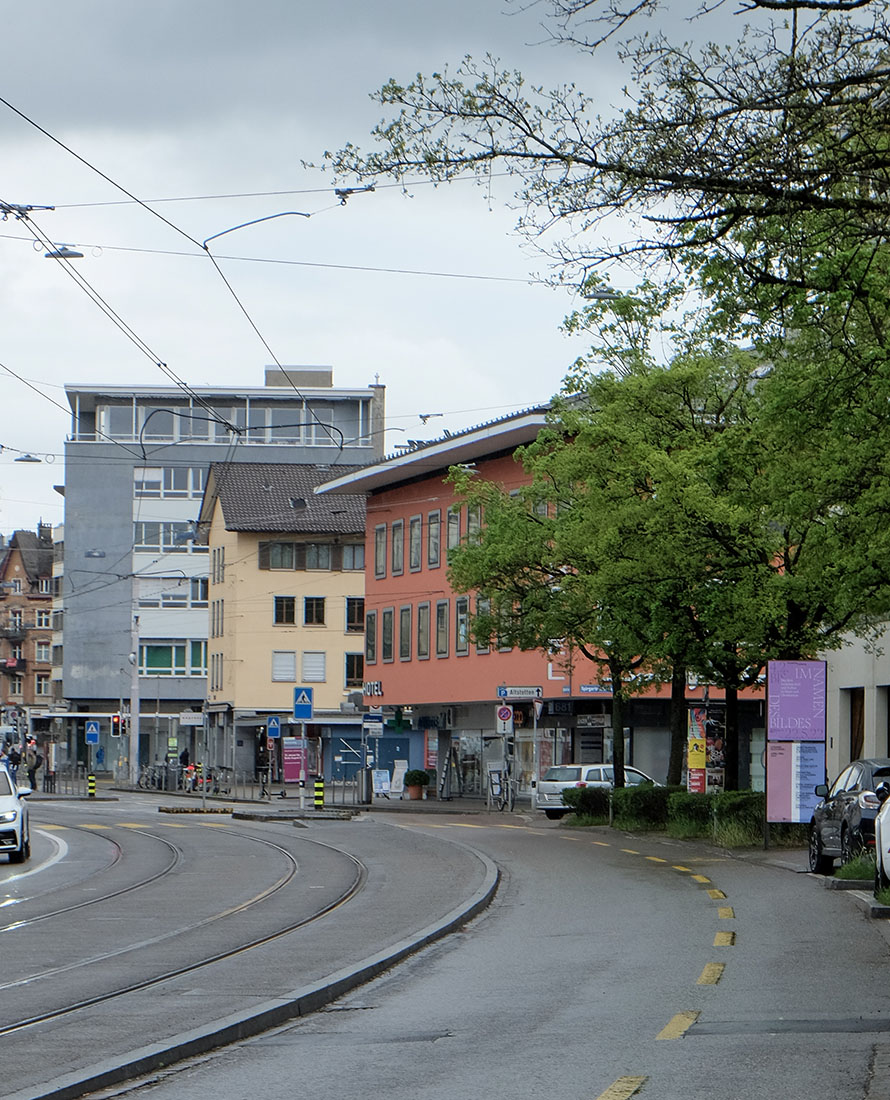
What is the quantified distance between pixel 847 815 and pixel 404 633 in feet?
151

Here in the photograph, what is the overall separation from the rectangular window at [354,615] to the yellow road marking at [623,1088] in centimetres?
7908

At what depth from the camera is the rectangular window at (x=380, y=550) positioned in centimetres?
7044

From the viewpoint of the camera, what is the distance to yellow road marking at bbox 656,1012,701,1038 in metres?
10.4

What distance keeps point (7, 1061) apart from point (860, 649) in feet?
105

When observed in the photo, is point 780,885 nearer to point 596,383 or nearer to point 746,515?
point 746,515

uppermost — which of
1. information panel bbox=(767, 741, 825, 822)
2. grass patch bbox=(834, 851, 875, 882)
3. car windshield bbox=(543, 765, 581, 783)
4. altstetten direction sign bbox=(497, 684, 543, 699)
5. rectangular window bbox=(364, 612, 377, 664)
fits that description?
rectangular window bbox=(364, 612, 377, 664)

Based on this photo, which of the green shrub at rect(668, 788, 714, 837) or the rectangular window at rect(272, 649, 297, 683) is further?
the rectangular window at rect(272, 649, 297, 683)

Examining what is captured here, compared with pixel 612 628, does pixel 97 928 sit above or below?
below

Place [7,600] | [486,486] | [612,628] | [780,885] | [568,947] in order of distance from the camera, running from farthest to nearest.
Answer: [7,600]
[486,486]
[612,628]
[780,885]
[568,947]

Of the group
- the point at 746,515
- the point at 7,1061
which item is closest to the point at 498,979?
the point at 7,1061

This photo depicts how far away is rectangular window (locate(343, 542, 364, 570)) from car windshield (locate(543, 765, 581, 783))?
39199 millimetres

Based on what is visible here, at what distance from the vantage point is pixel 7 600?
144 m

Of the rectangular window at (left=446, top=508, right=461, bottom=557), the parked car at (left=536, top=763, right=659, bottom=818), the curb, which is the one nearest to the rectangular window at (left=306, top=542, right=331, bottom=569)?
the rectangular window at (left=446, top=508, right=461, bottom=557)

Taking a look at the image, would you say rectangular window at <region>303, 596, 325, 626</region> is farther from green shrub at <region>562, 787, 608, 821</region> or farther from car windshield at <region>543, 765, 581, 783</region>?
green shrub at <region>562, 787, 608, 821</region>
